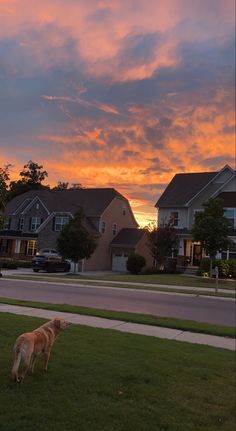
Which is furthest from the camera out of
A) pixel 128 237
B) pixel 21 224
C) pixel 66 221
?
pixel 21 224

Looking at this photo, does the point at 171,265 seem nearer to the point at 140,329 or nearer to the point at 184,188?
the point at 184,188

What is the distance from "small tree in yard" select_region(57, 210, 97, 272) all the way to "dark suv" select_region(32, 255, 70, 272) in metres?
3.60

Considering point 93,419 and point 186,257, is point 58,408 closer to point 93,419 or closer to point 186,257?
point 93,419

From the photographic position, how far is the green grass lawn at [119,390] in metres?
4.88

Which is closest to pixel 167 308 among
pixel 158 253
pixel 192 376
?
pixel 192 376

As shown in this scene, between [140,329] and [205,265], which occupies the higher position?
[205,265]

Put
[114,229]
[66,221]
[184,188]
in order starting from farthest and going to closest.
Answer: [114,229], [66,221], [184,188]

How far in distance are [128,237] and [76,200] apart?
784 cm

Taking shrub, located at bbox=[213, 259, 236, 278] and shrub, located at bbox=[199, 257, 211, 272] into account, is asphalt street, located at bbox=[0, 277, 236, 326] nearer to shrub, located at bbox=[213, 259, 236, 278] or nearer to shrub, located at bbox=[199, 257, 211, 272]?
shrub, located at bbox=[213, 259, 236, 278]

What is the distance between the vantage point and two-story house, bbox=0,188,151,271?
5031 centimetres

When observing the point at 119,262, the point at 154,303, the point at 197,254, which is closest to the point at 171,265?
the point at 197,254

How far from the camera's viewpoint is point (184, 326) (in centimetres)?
1223

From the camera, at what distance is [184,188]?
1912 inches

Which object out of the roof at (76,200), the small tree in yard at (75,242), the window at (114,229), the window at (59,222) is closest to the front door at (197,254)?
the window at (114,229)
